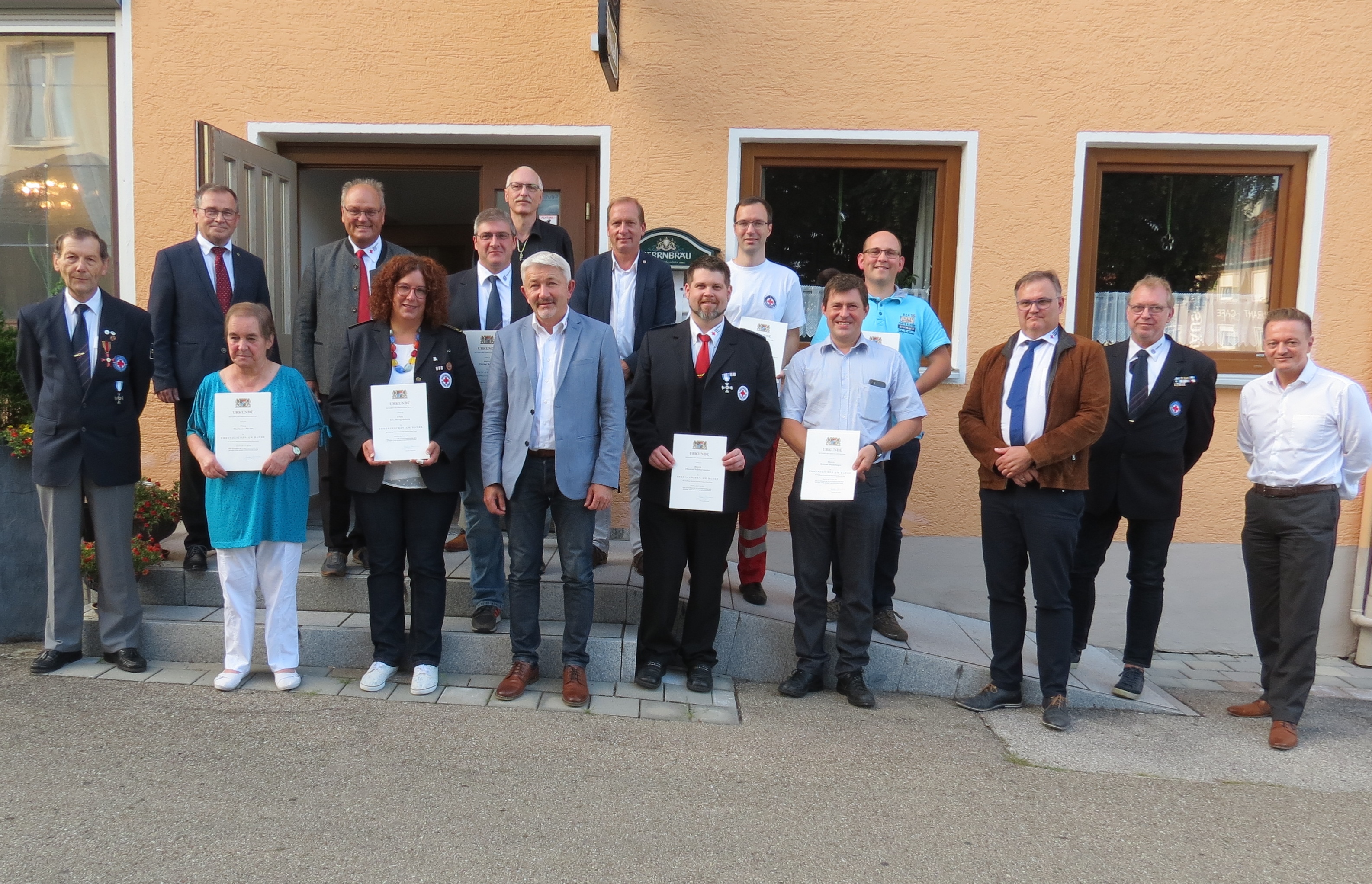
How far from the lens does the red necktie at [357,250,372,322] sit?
195 inches

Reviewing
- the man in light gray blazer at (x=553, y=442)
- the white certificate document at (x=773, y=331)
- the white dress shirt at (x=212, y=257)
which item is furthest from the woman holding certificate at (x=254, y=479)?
the white certificate document at (x=773, y=331)

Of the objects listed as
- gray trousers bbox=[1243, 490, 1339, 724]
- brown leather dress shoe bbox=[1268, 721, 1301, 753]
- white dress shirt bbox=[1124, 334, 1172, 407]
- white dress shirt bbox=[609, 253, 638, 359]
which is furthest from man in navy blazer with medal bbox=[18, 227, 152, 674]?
gray trousers bbox=[1243, 490, 1339, 724]

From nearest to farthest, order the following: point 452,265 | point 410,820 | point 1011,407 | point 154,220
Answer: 1. point 410,820
2. point 1011,407
3. point 154,220
4. point 452,265

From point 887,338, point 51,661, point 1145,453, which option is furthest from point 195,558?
point 1145,453

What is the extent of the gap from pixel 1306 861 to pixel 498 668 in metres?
3.47

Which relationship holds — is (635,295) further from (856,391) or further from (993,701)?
(993,701)

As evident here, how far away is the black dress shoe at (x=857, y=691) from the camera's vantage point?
15.1 feet

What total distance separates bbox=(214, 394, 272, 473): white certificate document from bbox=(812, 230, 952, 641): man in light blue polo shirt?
2.85 metres

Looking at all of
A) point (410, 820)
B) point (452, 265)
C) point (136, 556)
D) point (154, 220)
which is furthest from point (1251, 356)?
point (452, 265)

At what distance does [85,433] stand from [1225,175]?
701 centimetres

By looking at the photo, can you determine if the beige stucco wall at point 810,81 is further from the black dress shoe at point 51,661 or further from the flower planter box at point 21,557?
the black dress shoe at point 51,661

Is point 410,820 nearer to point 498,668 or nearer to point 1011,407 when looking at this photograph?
point 498,668

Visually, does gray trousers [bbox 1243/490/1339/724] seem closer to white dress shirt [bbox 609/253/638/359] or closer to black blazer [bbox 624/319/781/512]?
black blazer [bbox 624/319/781/512]

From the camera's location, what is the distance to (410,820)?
3273mm
